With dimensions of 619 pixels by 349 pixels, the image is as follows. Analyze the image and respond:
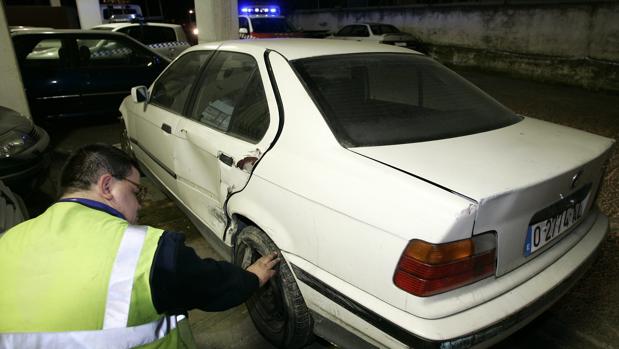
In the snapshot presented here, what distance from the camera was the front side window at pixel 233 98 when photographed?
7.20ft

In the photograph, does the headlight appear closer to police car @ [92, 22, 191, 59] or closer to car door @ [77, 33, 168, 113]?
car door @ [77, 33, 168, 113]

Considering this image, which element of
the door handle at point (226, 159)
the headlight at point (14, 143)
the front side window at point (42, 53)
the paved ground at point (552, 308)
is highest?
the front side window at point (42, 53)

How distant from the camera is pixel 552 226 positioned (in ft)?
5.61

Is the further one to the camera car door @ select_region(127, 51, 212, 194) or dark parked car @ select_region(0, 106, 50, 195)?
dark parked car @ select_region(0, 106, 50, 195)

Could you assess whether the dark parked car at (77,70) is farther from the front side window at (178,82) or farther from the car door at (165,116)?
the front side window at (178,82)

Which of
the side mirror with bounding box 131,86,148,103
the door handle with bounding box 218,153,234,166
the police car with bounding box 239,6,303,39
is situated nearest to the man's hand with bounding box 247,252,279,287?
the door handle with bounding box 218,153,234,166

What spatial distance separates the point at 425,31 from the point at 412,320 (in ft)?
50.3

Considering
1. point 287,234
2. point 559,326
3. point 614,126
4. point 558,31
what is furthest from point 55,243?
point 558,31

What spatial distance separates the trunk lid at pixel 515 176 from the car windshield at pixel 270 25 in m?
11.3

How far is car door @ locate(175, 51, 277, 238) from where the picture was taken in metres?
2.12

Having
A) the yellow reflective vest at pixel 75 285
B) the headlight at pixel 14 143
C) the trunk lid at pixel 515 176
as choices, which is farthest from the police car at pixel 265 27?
the yellow reflective vest at pixel 75 285

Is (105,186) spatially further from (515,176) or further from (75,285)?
(515,176)

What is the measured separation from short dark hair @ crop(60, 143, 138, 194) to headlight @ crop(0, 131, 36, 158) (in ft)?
8.16

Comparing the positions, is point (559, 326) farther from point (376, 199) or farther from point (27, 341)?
point (27, 341)
